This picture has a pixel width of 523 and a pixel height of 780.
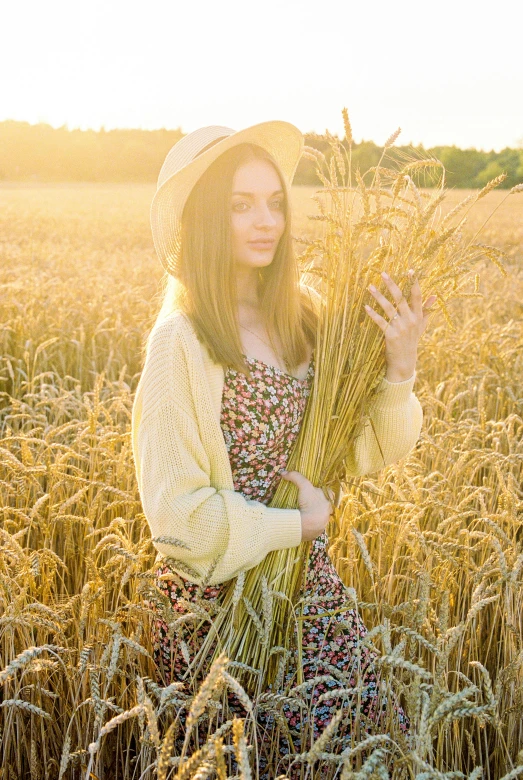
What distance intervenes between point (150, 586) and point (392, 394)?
789mm

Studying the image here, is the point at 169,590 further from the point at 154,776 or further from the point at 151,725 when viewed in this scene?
the point at 151,725

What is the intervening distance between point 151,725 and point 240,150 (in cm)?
137

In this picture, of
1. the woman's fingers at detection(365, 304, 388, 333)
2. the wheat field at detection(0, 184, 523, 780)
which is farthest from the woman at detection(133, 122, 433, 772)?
the wheat field at detection(0, 184, 523, 780)

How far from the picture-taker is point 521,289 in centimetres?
766

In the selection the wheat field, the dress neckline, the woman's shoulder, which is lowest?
the wheat field

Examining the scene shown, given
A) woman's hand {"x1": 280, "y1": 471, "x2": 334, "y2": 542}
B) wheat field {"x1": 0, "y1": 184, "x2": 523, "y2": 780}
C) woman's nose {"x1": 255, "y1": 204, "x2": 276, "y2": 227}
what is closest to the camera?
wheat field {"x1": 0, "y1": 184, "x2": 523, "y2": 780}

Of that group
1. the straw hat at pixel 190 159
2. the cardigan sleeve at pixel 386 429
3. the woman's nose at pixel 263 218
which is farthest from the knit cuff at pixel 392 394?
the straw hat at pixel 190 159

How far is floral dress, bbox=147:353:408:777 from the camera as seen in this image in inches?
68.0

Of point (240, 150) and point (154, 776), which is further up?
point (240, 150)

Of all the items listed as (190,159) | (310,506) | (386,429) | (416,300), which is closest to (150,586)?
(310,506)

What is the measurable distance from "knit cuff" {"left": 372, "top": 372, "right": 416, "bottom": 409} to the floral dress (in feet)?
0.63

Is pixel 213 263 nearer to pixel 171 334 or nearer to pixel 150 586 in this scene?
pixel 171 334

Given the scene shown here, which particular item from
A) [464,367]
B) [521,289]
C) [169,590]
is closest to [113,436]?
[169,590]

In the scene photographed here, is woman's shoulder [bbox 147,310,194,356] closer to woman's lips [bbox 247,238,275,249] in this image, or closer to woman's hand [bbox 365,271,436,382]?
woman's lips [bbox 247,238,275,249]
